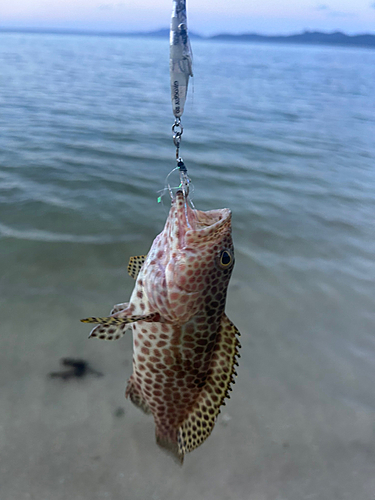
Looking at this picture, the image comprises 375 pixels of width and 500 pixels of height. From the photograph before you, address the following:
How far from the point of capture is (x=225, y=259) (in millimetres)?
3129

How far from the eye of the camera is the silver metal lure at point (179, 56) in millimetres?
2637

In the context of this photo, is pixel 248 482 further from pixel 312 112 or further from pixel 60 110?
pixel 312 112

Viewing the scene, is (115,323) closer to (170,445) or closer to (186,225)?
(186,225)

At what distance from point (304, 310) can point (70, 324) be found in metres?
3.96

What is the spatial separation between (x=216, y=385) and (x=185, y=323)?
68 centimetres

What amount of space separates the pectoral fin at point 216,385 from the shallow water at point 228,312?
41.6 inches

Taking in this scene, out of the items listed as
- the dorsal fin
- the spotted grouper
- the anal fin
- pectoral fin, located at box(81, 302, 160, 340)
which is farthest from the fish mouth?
the anal fin

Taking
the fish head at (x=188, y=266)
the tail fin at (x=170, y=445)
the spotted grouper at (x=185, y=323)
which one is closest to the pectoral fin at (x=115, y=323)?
the spotted grouper at (x=185, y=323)

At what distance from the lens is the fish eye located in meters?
3.12

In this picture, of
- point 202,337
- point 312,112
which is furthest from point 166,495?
→ point 312,112

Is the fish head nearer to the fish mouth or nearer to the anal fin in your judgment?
the fish mouth

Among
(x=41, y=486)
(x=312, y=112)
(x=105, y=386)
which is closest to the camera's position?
(x=41, y=486)

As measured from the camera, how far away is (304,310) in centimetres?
630

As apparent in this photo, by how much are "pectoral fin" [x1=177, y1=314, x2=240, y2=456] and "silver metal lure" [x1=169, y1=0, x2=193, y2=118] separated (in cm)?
195
